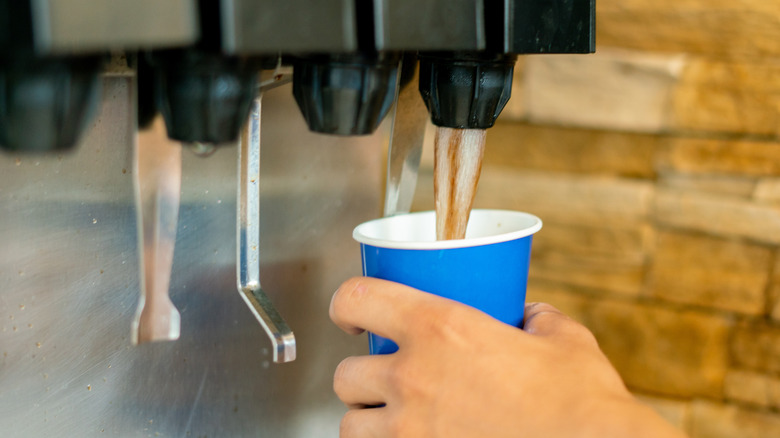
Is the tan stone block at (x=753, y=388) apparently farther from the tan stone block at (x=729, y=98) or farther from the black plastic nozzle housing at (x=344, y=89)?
the black plastic nozzle housing at (x=344, y=89)

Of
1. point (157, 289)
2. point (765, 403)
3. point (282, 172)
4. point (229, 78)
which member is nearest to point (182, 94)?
point (229, 78)

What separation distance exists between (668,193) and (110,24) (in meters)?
0.88

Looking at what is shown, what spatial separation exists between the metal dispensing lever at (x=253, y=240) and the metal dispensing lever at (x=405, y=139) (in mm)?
75

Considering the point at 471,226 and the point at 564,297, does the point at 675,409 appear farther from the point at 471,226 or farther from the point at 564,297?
the point at 471,226

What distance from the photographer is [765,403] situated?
944 mm

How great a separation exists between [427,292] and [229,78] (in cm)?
17

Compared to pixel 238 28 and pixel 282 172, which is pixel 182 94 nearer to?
pixel 238 28

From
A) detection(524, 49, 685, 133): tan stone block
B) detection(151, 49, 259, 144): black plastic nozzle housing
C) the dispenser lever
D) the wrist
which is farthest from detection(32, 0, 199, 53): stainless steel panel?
detection(524, 49, 685, 133): tan stone block

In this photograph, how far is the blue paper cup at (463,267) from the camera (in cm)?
38

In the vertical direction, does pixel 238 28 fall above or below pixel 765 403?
above

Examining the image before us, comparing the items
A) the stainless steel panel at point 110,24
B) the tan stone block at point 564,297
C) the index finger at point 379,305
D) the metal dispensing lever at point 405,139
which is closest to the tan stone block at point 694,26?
the tan stone block at point 564,297

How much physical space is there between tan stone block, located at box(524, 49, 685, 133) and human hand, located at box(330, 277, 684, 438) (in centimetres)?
64

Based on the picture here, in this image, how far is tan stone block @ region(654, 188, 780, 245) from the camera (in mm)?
904

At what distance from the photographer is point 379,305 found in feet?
1.25
